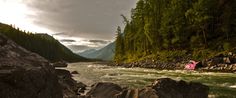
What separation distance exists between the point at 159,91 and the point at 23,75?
11.0m

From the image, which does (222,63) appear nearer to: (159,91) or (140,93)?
(159,91)

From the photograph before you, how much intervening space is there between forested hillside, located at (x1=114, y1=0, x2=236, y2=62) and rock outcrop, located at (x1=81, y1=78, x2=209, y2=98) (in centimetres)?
4037

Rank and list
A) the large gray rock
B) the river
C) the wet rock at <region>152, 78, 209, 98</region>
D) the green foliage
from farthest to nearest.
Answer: the green foliage < the river < the wet rock at <region>152, 78, 209, 98</region> < the large gray rock

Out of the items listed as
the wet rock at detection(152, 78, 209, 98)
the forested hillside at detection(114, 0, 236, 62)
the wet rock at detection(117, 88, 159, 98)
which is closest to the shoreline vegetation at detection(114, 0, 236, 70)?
the forested hillside at detection(114, 0, 236, 62)

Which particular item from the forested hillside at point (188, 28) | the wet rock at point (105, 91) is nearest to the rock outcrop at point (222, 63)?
the forested hillside at point (188, 28)

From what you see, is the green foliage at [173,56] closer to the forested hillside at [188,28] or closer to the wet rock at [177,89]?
the forested hillside at [188,28]

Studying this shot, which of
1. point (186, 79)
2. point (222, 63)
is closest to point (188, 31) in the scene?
point (222, 63)

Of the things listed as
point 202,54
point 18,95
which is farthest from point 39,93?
point 202,54

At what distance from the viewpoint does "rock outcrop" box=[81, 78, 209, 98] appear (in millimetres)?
17469

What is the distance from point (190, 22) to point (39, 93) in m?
71.3

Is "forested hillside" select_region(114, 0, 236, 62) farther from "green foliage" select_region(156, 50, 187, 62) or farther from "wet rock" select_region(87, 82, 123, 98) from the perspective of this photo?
"wet rock" select_region(87, 82, 123, 98)

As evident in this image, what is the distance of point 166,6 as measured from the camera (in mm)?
95188

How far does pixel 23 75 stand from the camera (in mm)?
8414

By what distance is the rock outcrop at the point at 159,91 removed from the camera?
57.3ft
